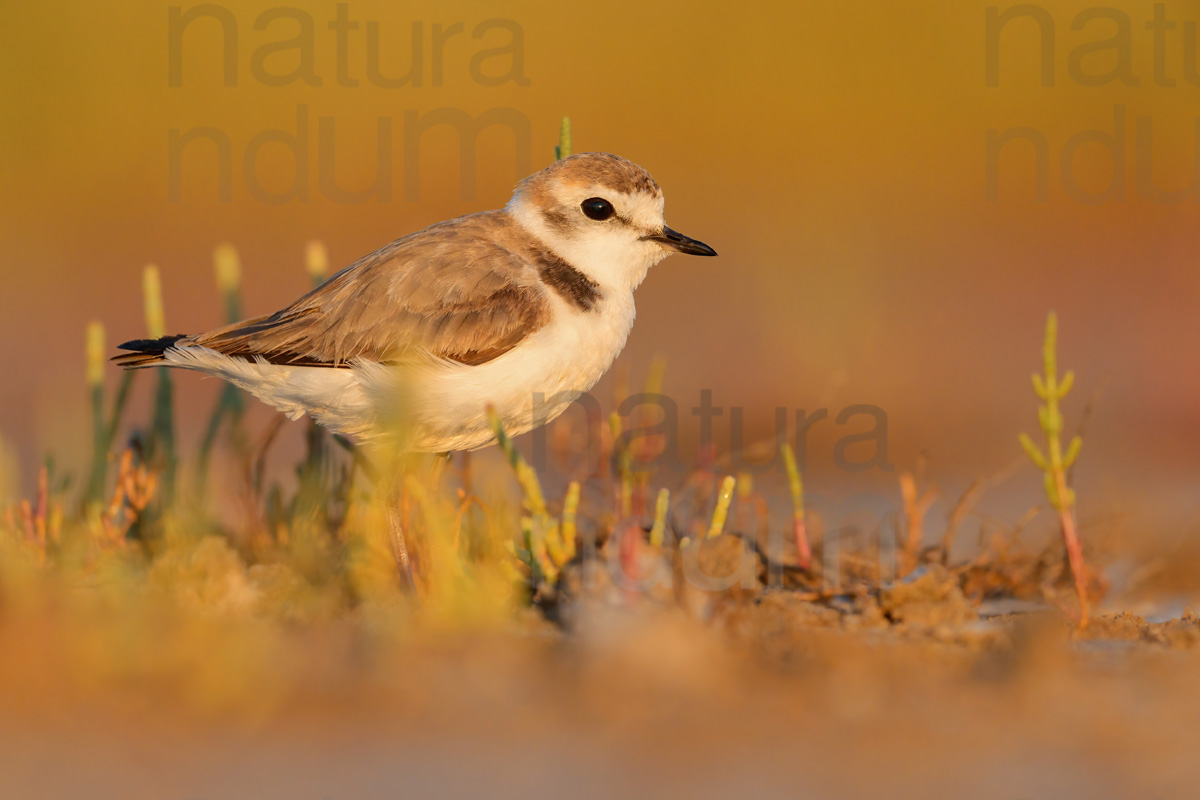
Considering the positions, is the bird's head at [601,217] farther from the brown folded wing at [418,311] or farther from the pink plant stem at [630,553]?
the pink plant stem at [630,553]

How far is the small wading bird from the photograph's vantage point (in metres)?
3.87

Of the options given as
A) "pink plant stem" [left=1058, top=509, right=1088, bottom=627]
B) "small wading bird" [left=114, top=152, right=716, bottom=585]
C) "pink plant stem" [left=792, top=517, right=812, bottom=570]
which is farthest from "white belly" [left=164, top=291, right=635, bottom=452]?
"pink plant stem" [left=1058, top=509, right=1088, bottom=627]

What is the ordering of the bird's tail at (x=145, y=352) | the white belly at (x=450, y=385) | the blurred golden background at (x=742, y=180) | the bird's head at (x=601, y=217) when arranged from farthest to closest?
the blurred golden background at (x=742, y=180)
the bird's head at (x=601, y=217)
the bird's tail at (x=145, y=352)
the white belly at (x=450, y=385)

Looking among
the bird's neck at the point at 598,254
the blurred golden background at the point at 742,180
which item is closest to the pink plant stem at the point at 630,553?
the bird's neck at the point at 598,254

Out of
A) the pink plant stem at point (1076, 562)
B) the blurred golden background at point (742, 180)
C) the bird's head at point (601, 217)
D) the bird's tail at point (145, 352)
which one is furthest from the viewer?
the blurred golden background at point (742, 180)

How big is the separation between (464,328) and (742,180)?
277 inches

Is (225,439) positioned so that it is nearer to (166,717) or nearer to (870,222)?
(166,717)

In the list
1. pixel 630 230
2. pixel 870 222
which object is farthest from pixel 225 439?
pixel 870 222

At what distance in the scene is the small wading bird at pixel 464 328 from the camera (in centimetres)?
387

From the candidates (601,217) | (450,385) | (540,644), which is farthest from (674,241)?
(540,644)

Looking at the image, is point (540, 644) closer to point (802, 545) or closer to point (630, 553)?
point (630, 553)

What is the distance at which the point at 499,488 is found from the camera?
174 inches

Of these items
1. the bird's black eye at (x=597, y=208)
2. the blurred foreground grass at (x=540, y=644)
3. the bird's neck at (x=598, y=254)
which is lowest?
the blurred foreground grass at (x=540, y=644)

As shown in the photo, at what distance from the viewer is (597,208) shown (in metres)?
4.22
